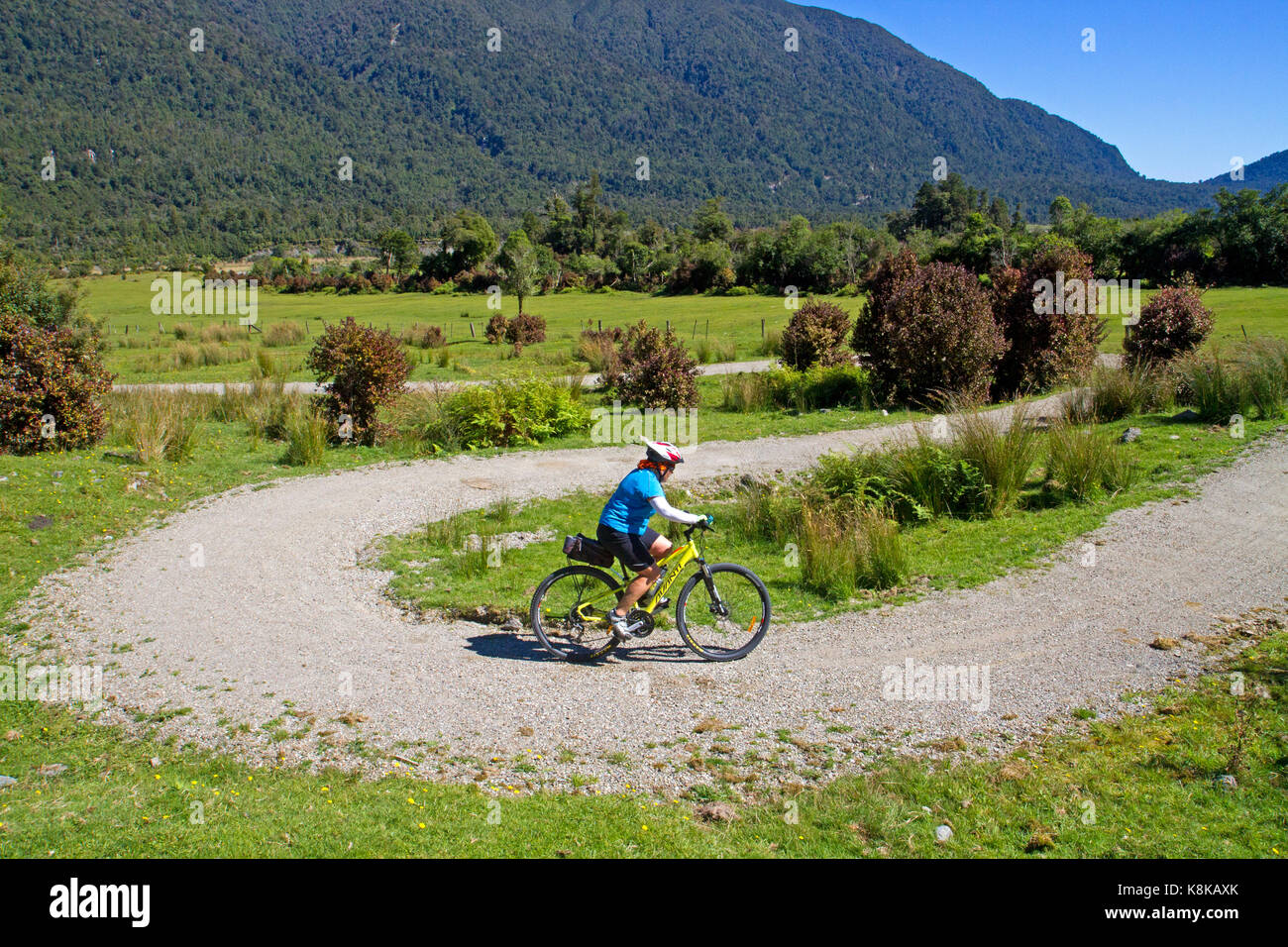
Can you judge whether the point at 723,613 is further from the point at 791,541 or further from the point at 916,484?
the point at 916,484

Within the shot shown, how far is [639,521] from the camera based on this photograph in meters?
7.34

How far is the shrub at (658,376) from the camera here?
20.1 meters

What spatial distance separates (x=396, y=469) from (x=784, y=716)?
10.4m

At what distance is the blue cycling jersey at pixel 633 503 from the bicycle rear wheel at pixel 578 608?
59 centimetres

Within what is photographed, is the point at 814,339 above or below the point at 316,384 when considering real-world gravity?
above

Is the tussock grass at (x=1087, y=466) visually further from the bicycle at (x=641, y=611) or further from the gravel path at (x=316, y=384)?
the gravel path at (x=316, y=384)

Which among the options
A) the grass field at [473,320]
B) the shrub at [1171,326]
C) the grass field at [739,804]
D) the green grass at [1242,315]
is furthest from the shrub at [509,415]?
the green grass at [1242,315]

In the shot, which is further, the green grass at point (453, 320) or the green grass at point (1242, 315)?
the green grass at point (453, 320)

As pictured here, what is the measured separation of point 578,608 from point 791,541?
162 inches

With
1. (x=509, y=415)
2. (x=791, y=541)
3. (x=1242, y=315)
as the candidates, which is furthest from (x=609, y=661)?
(x=1242, y=315)

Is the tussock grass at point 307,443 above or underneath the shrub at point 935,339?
underneath

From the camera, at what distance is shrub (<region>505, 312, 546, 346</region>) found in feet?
123

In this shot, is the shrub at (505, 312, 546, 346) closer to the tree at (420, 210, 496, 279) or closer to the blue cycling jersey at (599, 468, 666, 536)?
the blue cycling jersey at (599, 468, 666, 536)

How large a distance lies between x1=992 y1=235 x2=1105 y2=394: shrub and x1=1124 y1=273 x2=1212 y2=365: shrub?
1349 mm
